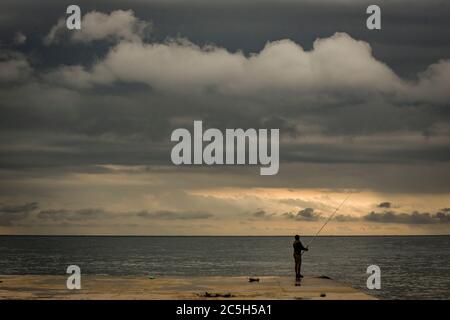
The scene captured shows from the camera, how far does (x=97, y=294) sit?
24094mm

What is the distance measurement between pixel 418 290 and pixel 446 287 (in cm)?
473
